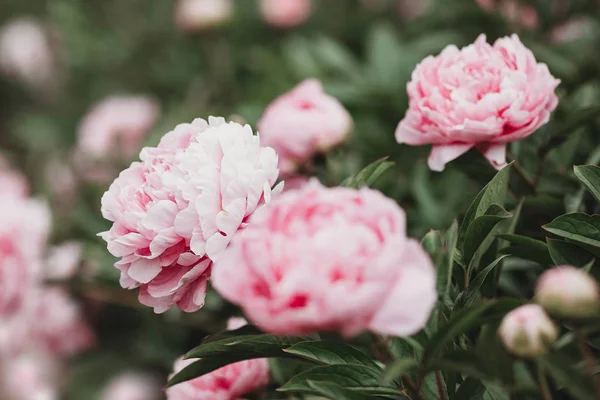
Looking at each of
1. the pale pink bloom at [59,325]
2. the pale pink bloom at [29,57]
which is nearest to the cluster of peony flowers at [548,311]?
the pale pink bloom at [59,325]

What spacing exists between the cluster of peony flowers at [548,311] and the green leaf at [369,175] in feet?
0.56

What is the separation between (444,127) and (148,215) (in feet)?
0.77

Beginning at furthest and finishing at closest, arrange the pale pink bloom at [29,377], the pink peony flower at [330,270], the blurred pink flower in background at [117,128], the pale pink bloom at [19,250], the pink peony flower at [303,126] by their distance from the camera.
Result: the blurred pink flower in background at [117,128] < the pale pink bloom at [29,377] < the pale pink bloom at [19,250] < the pink peony flower at [303,126] < the pink peony flower at [330,270]

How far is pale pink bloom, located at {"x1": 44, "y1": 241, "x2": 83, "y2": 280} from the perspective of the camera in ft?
2.85

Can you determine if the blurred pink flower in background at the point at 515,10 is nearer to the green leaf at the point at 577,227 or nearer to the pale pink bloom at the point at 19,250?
the green leaf at the point at 577,227

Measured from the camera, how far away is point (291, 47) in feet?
3.48

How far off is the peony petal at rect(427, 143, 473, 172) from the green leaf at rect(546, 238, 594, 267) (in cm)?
10

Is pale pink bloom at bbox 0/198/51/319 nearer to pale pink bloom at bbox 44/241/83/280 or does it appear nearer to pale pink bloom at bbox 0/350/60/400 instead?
pale pink bloom at bbox 44/241/83/280

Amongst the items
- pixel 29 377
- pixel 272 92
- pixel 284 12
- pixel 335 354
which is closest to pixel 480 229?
pixel 335 354

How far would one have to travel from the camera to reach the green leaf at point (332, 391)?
1.28ft

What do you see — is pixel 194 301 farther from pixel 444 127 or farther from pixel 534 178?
pixel 534 178

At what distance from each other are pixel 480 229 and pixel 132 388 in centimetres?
70

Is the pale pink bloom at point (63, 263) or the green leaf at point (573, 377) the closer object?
the green leaf at point (573, 377)

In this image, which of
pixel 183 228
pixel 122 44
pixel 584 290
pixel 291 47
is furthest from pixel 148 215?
pixel 122 44
